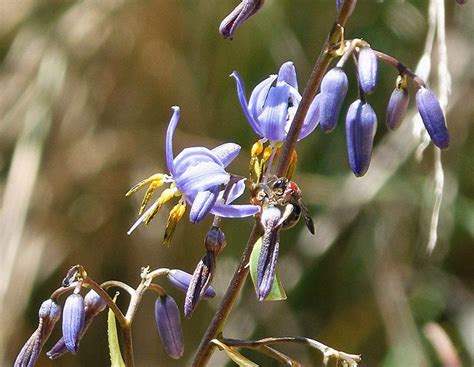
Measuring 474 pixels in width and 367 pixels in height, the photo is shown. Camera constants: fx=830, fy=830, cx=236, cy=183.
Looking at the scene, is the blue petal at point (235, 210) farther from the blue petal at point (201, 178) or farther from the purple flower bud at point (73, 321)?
the purple flower bud at point (73, 321)

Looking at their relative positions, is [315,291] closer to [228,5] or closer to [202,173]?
Answer: [228,5]

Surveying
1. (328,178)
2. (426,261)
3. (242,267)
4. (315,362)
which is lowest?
(315,362)

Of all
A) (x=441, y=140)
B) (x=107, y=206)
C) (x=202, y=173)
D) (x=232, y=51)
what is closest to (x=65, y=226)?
(x=107, y=206)

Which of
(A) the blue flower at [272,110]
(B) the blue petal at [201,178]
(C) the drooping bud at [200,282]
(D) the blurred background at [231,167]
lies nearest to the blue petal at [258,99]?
(A) the blue flower at [272,110]

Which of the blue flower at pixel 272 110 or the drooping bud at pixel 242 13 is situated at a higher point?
the drooping bud at pixel 242 13

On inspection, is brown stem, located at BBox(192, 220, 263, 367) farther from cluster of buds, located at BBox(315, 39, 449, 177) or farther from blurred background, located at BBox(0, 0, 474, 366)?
blurred background, located at BBox(0, 0, 474, 366)

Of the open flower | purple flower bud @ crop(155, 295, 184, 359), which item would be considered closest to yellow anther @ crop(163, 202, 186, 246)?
the open flower
